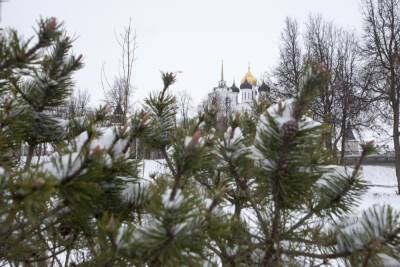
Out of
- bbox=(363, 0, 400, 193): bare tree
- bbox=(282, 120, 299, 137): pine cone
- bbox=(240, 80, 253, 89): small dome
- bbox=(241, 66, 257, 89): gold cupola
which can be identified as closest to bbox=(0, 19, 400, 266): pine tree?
bbox=(282, 120, 299, 137): pine cone

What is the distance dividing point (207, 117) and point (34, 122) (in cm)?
84

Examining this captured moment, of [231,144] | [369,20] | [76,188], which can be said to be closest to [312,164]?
[231,144]

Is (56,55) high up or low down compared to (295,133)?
up

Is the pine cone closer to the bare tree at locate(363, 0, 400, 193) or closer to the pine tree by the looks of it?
the pine tree

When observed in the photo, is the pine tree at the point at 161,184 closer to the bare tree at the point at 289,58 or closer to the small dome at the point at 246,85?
the bare tree at the point at 289,58

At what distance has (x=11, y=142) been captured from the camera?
1.24 meters

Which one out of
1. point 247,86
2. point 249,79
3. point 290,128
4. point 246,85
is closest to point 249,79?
point 249,79

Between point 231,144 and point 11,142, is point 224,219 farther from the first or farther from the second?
point 11,142

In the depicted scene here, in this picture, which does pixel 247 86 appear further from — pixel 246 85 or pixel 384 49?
pixel 384 49

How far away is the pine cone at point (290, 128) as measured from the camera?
3.03 ft

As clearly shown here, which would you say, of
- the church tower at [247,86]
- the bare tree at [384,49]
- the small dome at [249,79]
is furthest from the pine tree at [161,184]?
the small dome at [249,79]

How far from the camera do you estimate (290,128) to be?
3.03 ft

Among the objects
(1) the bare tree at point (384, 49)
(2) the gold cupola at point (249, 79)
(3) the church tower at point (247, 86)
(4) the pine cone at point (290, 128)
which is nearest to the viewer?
(4) the pine cone at point (290, 128)

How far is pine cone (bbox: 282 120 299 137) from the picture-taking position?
0.92 metres
